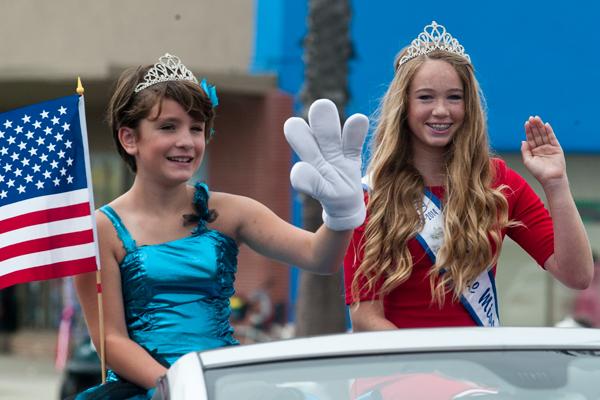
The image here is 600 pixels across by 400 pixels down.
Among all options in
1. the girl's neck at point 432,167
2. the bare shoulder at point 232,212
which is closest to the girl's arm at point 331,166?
the bare shoulder at point 232,212

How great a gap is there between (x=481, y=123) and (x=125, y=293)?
1.27 metres

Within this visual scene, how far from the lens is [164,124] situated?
4.30m

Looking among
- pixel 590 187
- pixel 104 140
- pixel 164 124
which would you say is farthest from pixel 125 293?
pixel 104 140

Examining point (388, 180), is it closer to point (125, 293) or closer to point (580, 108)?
point (125, 293)

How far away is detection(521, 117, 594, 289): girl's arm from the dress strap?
127 centimetres

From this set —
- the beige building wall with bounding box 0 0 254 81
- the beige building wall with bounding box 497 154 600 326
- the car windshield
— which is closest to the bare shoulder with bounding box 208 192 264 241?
the car windshield

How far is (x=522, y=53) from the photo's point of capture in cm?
1617

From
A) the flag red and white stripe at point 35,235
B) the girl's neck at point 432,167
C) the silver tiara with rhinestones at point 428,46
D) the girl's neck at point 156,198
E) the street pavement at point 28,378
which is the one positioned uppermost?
the silver tiara with rhinestones at point 428,46

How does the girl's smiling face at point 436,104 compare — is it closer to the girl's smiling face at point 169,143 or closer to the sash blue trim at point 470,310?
the sash blue trim at point 470,310

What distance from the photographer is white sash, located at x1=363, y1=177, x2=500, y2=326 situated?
423 cm

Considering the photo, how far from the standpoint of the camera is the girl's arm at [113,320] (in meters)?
4.05

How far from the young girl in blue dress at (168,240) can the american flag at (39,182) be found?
30cm

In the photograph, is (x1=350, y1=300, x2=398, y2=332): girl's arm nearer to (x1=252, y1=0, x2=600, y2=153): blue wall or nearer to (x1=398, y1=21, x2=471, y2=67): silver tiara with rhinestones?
(x1=398, y1=21, x2=471, y2=67): silver tiara with rhinestones

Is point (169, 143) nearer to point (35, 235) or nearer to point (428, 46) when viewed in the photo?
point (35, 235)
